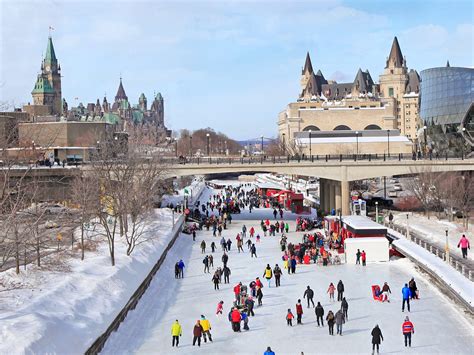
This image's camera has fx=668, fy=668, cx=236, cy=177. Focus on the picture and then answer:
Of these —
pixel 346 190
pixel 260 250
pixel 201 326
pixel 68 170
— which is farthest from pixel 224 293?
pixel 68 170

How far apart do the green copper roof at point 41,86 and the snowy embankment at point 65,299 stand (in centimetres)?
13772

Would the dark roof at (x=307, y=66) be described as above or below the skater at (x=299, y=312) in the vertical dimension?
above

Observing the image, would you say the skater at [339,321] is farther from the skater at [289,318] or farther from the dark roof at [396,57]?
the dark roof at [396,57]

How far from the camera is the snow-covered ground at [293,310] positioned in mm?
18875

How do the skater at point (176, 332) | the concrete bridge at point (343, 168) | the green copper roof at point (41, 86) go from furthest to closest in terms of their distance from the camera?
1. the green copper roof at point (41, 86)
2. the concrete bridge at point (343, 168)
3. the skater at point (176, 332)

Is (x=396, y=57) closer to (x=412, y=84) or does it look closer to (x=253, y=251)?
(x=412, y=84)

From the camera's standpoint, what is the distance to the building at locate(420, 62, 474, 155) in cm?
7169

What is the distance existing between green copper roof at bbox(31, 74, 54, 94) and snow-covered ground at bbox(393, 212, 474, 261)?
128m

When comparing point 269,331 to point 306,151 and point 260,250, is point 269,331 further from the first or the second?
point 306,151

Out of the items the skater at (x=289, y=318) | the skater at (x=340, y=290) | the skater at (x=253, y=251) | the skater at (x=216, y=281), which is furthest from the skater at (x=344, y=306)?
the skater at (x=253, y=251)

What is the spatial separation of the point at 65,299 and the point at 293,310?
7.68 meters

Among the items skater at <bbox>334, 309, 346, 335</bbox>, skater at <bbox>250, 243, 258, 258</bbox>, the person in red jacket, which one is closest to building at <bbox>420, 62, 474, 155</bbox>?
skater at <bbox>250, 243, 258, 258</bbox>

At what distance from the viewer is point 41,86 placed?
160875 millimetres

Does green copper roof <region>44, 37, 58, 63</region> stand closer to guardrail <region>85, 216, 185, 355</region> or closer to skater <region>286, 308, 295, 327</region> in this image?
guardrail <region>85, 216, 185, 355</region>
